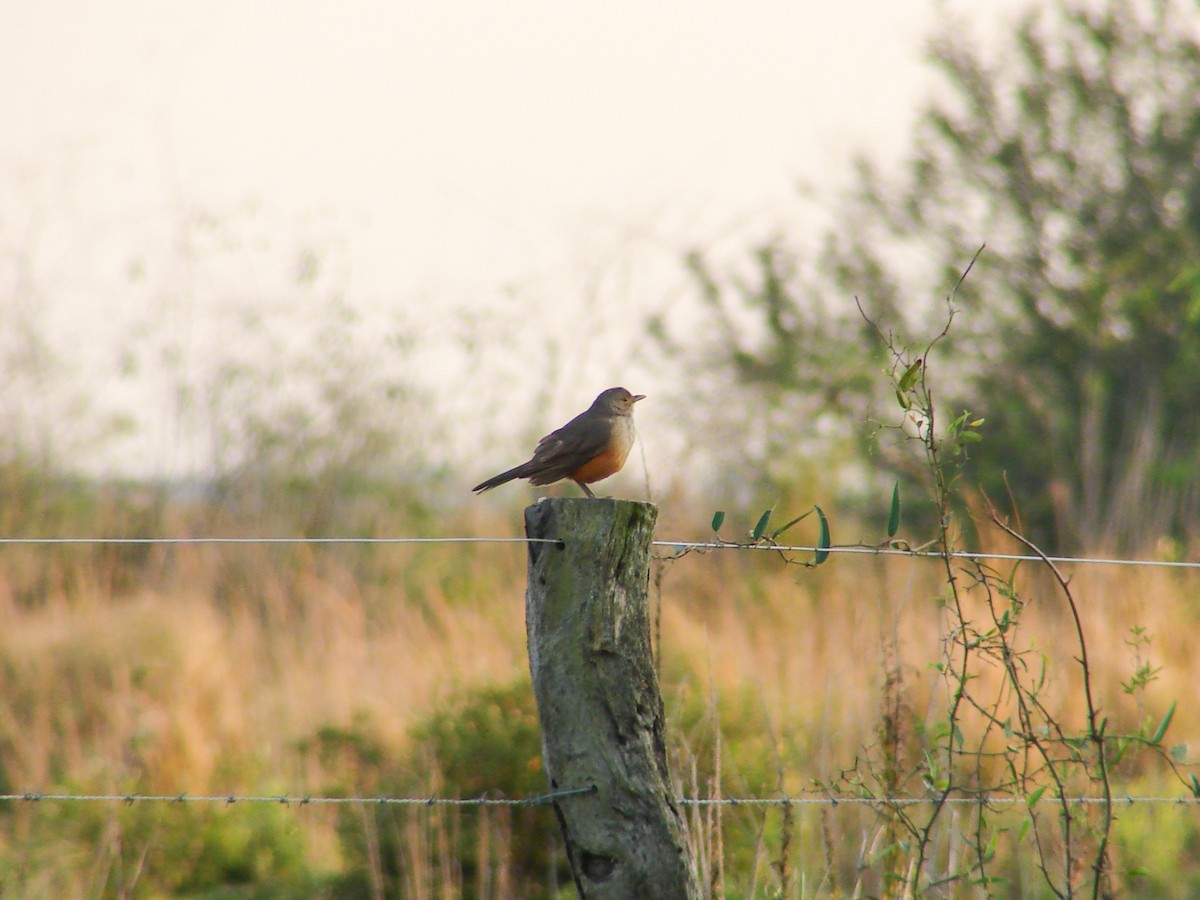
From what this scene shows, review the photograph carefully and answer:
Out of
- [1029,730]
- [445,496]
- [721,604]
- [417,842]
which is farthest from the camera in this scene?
[445,496]

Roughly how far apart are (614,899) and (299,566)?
10.9 metres

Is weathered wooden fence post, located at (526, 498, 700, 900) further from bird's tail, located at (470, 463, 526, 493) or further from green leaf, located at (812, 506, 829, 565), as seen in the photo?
bird's tail, located at (470, 463, 526, 493)

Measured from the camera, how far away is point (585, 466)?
390 centimetres

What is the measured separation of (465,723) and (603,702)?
11.3ft

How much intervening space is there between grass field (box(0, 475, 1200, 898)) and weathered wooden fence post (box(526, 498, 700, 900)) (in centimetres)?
53

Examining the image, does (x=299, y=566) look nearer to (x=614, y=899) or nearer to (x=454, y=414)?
(x=454, y=414)

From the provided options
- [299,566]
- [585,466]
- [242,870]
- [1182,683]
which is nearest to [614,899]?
[585,466]

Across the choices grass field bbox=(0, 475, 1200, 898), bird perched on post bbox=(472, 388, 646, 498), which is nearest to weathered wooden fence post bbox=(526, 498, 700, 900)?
grass field bbox=(0, 475, 1200, 898)

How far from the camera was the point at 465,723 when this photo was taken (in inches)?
229

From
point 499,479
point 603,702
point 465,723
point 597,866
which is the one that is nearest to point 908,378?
point 603,702

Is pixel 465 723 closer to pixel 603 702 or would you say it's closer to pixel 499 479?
pixel 499 479

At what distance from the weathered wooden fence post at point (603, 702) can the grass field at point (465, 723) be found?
21.0 inches

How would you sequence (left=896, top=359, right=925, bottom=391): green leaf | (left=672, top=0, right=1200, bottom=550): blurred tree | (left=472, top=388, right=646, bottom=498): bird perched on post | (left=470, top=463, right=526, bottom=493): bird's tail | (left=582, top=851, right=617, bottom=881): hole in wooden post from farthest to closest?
(left=672, top=0, right=1200, bottom=550): blurred tree, (left=472, top=388, right=646, bottom=498): bird perched on post, (left=470, top=463, right=526, bottom=493): bird's tail, (left=896, top=359, right=925, bottom=391): green leaf, (left=582, top=851, right=617, bottom=881): hole in wooden post

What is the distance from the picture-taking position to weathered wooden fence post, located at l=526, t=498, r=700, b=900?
8.03 feet
